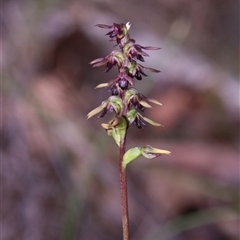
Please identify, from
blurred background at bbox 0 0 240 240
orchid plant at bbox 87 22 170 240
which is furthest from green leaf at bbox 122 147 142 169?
blurred background at bbox 0 0 240 240

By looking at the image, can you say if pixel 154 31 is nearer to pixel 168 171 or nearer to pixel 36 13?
pixel 36 13

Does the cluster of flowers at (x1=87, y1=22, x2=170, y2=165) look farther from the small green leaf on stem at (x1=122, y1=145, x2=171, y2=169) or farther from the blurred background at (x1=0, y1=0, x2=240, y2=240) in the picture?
the blurred background at (x1=0, y1=0, x2=240, y2=240)

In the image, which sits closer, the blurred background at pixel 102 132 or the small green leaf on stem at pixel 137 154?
the small green leaf on stem at pixel 137 154

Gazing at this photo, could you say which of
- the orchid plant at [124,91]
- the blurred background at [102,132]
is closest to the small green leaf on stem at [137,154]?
the orchid plant at [124,91]

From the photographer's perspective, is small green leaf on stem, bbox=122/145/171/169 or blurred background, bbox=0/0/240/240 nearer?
small green leaf on stem, bbox=122/145/171/169

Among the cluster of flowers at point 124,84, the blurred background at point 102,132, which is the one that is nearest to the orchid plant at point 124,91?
the cluster of flowers at point 124,84

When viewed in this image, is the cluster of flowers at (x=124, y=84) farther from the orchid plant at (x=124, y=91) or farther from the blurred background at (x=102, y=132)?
the blurred background at (x=102, y=132)

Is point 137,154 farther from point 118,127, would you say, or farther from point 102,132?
point 102,132

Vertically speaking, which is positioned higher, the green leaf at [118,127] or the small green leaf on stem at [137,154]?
the green leaf at [118,127]

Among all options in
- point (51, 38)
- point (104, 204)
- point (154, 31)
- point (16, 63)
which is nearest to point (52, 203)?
point (104, 204)
